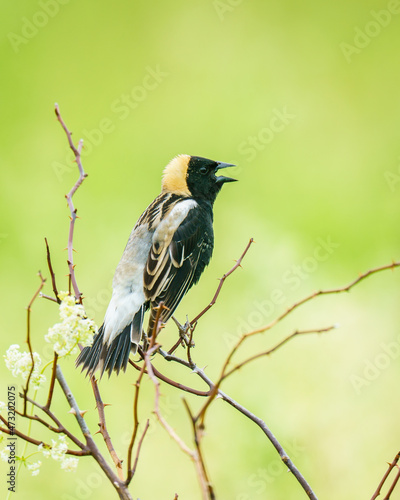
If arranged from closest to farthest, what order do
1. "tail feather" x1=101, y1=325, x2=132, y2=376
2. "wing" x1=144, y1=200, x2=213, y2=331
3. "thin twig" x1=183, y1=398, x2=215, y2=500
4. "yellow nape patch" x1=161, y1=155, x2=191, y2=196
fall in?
"thin twig" x1=183, y1=398, x2=215, y2=500, "tail feather" x1=101, y1=325, x2=132, y2=376, "wing" x1=144, y1=200, x2=213, y2=331, "yellow nape patch" x1=161, y1=155, x2=191, y2=196

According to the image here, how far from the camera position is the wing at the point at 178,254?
7.25ft

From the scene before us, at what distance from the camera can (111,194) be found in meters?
4.16

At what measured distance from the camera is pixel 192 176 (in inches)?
102

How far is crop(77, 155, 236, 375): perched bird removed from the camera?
6.40 ft

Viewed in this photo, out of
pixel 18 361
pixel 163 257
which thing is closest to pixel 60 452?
pixel 18 361

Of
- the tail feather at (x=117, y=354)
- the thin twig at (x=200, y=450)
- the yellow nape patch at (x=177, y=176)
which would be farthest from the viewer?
the yellow nape patch at (x=177, y=176)

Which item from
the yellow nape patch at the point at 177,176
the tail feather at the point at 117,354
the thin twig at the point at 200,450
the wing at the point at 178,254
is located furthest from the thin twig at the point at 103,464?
the yellow nape patch at the point at 177,176

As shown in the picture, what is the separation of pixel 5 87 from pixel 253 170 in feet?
6.40

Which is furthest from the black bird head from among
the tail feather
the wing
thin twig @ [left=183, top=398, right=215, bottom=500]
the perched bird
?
thin twig @ [left=183, top=398, right=215, bottom=500]

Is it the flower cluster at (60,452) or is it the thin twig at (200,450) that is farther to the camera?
the flower cluster at (60,452)

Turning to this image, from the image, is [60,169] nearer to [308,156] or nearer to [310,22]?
[308,156]

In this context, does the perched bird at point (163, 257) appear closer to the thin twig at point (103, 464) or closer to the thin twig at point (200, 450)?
the thin twig at point (103, 464)

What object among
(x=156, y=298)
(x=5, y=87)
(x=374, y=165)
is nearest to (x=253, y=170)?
(x=374, y=165)

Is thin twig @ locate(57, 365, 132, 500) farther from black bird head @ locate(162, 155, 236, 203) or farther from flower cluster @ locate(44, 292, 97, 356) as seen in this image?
black bird head @ locate(162, 155, 236, 203)
